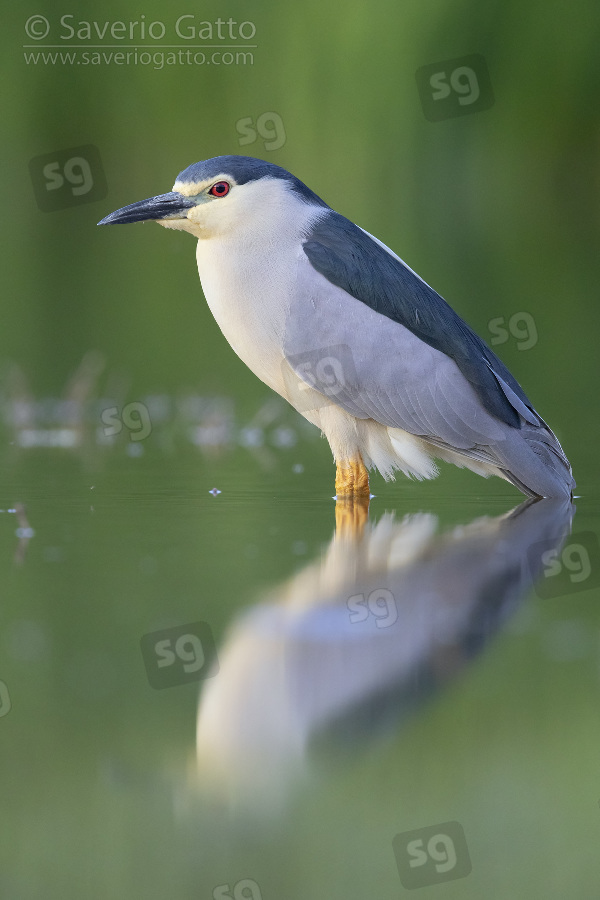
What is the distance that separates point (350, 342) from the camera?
4.88 metres

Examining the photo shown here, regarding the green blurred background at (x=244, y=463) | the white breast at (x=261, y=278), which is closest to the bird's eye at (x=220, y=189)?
the white breast at (x=261, y=278)

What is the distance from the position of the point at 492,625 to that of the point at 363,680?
→ 1.70 feet

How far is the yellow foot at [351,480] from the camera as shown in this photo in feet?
15.9

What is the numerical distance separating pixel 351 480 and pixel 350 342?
520 millimetres

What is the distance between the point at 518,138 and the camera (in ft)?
56.8

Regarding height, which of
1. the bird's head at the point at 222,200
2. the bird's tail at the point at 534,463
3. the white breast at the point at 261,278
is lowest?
the bird's tail at the point at 534,463

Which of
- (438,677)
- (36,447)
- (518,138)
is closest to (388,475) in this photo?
(36,447)

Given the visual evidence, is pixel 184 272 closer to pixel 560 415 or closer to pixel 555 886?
pixel 560 415

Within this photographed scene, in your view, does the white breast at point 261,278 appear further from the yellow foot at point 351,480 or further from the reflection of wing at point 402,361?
the yellow foot at point 351,480

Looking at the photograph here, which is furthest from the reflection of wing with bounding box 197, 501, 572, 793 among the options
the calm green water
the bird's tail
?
the bird's tail

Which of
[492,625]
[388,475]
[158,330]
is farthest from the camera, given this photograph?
[158,330]

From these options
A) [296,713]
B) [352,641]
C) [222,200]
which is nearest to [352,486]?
[222,200]

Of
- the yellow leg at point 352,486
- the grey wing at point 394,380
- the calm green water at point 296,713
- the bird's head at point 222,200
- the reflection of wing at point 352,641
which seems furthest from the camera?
the bird's head at point 222,200

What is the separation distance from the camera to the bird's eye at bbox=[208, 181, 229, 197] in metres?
4.99
